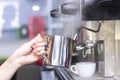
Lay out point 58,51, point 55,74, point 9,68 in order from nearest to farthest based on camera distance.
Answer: point 58,51 < point 9,68 < point 55,74

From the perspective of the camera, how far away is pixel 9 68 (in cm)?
67

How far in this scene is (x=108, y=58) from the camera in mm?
711

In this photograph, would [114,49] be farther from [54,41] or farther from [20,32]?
[20,32]

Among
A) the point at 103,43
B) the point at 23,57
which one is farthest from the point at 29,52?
the point at 103,43

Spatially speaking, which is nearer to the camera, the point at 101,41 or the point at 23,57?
the point at 23,57

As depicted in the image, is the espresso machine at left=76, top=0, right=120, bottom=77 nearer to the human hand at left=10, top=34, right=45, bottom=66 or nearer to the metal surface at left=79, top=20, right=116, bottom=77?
the metal surface at left=79, top=20, right=116, bottom=77

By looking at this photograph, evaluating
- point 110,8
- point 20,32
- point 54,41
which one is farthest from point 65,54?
point 20,32

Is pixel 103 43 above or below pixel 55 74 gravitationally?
above

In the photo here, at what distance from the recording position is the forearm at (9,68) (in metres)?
0.64

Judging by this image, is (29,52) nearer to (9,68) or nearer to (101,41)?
(9,68)

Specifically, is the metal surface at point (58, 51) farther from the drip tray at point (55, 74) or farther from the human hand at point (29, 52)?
the drip tray at point (55, 74)

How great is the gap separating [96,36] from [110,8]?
264mm

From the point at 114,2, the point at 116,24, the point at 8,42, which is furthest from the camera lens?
the point at 8,42

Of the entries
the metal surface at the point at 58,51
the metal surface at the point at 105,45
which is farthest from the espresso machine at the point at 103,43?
the metal surface at the point at 58,51
